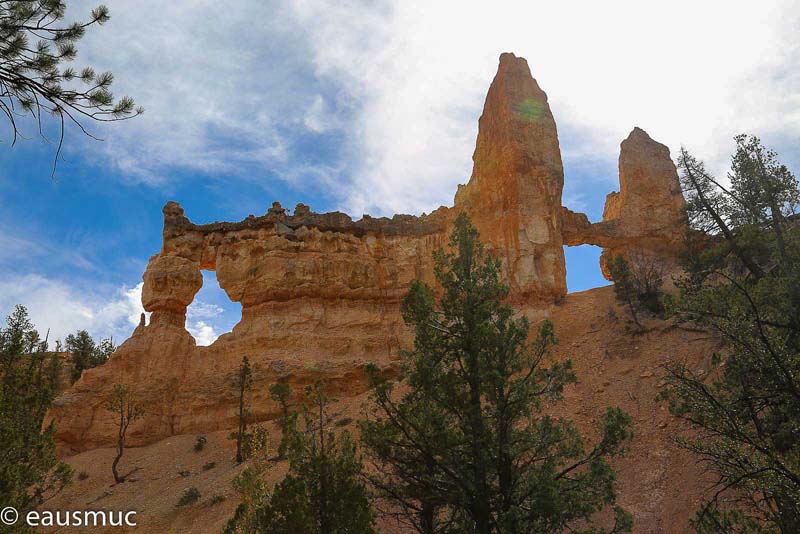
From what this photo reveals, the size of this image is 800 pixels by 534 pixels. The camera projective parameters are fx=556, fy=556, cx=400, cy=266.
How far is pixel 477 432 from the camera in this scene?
10508 millimetres

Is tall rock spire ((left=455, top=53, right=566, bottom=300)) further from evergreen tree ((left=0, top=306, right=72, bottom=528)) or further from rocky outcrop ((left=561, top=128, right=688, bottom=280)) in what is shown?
evergreen tree ((left=0, top=306, right=72, bottom=528))

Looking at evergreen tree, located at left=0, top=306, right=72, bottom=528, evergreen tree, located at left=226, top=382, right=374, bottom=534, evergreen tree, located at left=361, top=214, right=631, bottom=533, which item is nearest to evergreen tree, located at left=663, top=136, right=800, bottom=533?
evergreen tree, located at left=361, top=214, right=631, bottom=533

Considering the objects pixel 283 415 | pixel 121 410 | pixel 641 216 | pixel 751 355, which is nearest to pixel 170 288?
pixel 121 410

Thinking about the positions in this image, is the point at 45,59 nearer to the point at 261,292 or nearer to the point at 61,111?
the point at 61,111

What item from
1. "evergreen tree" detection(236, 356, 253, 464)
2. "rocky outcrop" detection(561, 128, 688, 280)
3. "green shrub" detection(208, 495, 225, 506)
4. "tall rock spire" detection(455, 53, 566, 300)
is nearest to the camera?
"green shrub" detection(208, 495, 225, 506)

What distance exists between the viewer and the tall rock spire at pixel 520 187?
100 feet

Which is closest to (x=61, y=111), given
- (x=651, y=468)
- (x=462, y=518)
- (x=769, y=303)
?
(x=462, y=518)

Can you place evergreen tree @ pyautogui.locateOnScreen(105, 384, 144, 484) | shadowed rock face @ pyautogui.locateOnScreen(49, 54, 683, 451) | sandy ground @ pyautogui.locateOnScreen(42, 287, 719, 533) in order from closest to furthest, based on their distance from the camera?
sandy ground @ pyautogui.locateOnScreen(42, 287, 719, 533) → evergreen tree @ pyautogui.locateOnScreen(105, 384, 144, 484) → shadowed rock face @ pyautogui.locateOnScreen(49, 54, 683, 451)

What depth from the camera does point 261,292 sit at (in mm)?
33469

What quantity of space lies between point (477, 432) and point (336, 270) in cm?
2452

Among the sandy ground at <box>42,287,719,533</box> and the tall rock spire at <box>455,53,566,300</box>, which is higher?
the tall rock spire at <box>455,53,566,300</box>

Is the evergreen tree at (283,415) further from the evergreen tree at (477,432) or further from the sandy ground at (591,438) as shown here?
the sandy ground at (591,438)

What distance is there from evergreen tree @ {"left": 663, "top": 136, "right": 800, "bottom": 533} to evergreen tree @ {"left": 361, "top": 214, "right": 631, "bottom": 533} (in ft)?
5.96

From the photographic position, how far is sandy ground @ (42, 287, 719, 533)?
16969 mm
